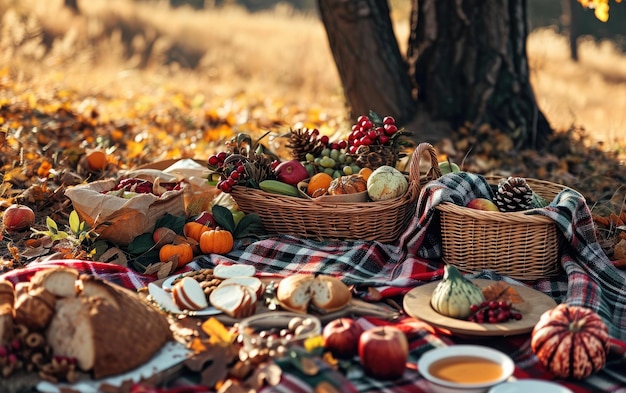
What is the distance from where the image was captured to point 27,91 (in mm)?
7359

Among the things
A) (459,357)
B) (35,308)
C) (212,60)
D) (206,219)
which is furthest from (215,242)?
(212,60)

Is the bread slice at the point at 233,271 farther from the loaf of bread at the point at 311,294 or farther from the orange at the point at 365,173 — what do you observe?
the orange at the point at 365,173

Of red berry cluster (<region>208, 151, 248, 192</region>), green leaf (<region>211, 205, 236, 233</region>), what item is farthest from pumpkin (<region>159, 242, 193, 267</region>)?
red berry cluster (<region>208, 151, 248, 192</region>)

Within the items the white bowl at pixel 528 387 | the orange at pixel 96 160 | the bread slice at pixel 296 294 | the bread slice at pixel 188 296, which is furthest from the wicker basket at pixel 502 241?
the orange at pixel 96 160

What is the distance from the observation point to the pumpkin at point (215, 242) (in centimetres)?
412

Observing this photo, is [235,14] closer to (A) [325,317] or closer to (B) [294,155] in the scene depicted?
(B) [294,155]

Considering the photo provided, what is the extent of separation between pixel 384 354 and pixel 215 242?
1568 millimetres

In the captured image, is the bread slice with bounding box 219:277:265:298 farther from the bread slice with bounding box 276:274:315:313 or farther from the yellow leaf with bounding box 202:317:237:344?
the yellow leaf with bounding box 202:317:237:344

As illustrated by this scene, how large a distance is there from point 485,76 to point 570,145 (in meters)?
0.93

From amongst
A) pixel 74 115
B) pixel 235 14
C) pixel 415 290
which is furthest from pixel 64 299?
pixel 235 14

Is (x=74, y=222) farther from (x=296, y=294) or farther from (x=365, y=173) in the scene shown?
(x=365, y=173)

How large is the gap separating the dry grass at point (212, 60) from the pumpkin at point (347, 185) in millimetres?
3223

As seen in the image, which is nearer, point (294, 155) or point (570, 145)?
point (294, 155)

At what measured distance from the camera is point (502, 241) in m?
3.72
